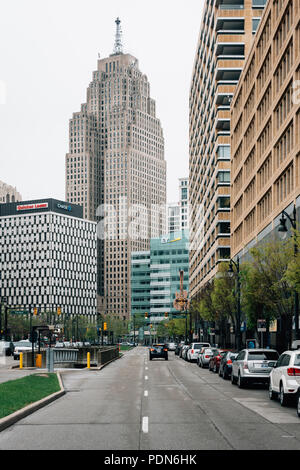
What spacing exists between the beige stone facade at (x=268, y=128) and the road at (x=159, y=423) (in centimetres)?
2435

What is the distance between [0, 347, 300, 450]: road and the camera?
12.8m

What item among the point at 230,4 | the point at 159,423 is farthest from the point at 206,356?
the point at 230,4

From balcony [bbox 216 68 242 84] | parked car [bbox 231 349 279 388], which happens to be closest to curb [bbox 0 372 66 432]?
parked car [bbox 231 349 279 388]

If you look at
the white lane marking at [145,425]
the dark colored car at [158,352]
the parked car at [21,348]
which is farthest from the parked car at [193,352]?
the white lane marking at [145,425]

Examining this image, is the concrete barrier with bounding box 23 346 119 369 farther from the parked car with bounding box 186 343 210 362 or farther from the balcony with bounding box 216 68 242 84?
the balcony with bounding box 216 68 242 84

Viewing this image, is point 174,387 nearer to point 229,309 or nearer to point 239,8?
point 229,309

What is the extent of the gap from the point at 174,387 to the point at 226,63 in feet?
224

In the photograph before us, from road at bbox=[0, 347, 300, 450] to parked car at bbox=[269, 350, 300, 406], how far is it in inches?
17.1

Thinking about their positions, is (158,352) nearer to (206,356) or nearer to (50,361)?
(206,356)

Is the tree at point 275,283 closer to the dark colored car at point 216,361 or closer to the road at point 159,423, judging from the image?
the dark colored car at point 216,361

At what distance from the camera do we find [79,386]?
3086 centimetres

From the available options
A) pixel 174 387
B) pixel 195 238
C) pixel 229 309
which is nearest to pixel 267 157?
pixel 229 309

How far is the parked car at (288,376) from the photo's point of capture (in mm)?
19688

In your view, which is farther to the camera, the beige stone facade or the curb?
the beige stone facade
